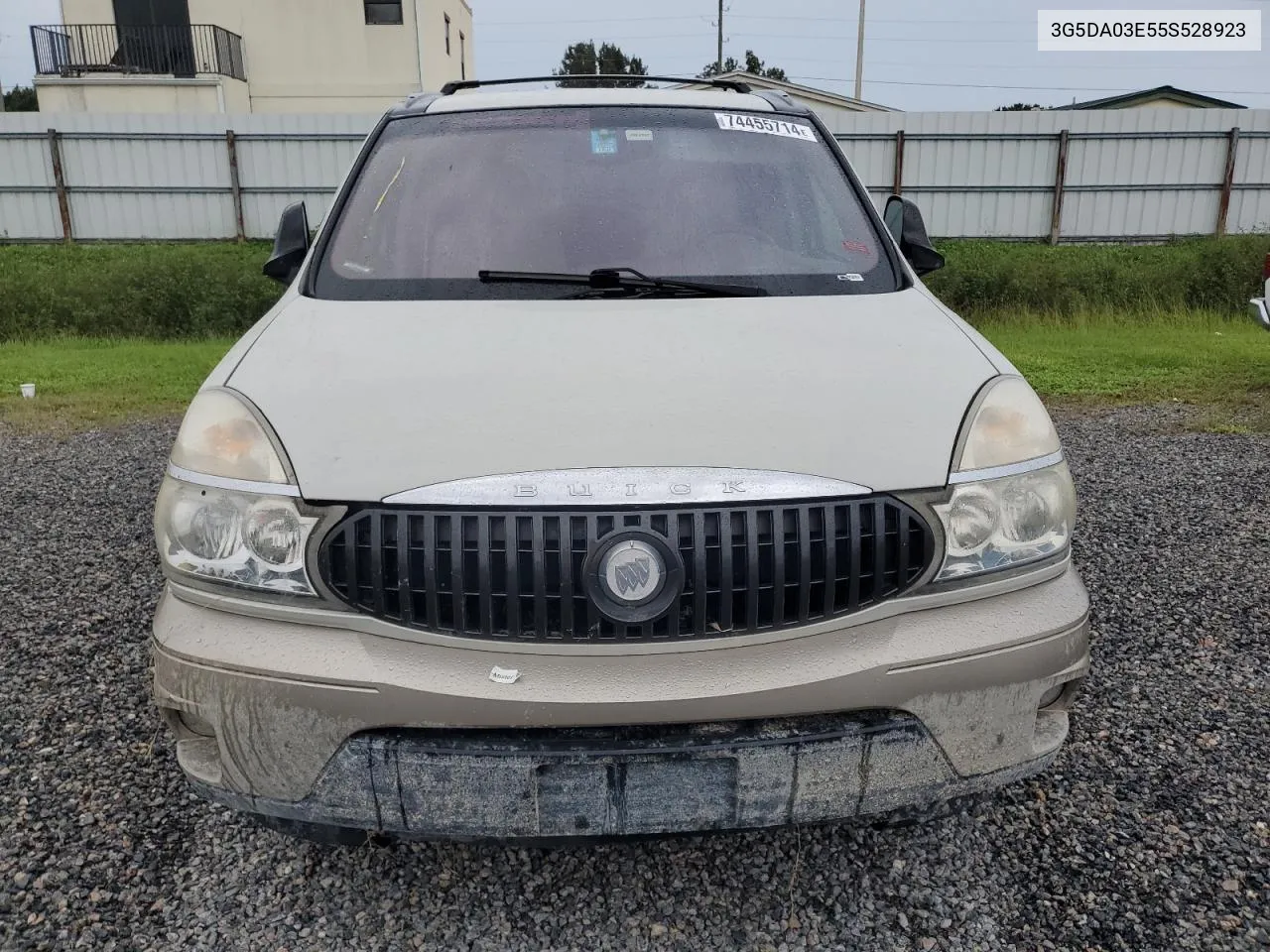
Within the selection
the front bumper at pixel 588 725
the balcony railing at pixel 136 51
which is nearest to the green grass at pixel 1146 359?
the front bumper at pixel 588 725

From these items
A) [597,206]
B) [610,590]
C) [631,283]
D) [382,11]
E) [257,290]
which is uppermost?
[382,11]

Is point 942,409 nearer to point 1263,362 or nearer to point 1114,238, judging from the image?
point 1263,362

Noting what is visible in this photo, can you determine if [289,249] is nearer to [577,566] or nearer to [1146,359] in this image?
[577,566]

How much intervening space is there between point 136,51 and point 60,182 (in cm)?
1093

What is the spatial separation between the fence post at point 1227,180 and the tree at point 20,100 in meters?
52.1

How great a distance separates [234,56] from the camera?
88.8 ft

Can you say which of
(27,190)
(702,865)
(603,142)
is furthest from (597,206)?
(27,190)

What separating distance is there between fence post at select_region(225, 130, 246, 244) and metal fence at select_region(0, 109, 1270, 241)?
36mm

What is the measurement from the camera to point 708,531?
1711 millimetres

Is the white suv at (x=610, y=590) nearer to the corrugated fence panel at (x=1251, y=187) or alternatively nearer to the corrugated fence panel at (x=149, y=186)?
the corrugated fence panel at (x=149, y=186)

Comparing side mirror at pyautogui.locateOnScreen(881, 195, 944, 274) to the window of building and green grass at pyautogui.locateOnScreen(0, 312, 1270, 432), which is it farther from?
the window of building

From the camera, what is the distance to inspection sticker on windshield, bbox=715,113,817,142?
3.08 m

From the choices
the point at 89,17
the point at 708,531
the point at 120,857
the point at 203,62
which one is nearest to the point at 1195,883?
the point at 708,531

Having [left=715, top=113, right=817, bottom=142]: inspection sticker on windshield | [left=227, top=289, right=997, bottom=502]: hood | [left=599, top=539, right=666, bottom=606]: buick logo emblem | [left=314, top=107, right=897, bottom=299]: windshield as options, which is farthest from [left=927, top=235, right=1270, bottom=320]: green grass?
[left=599, top=539, right=666, bottom=606]: buick logo emblem
